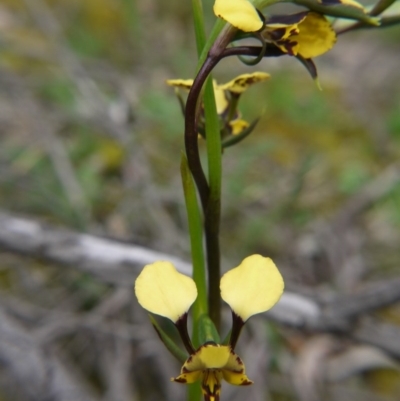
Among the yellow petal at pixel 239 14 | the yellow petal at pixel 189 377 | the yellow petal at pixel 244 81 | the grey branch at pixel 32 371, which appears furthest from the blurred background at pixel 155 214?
the yellow petal at pixel 239 14

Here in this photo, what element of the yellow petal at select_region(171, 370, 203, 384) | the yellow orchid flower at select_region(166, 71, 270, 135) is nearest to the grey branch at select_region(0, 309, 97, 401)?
the yellow petal at select_region(171, 370, 203, 384)

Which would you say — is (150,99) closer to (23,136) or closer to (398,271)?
(23,136)

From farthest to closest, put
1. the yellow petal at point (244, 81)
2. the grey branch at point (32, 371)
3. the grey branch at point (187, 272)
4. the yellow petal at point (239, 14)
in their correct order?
the grey branch at point (187, 272) → the grey branch at point (32, 371) → the yellow petal at point (244, 81) → the yellow petal at point (239, 14)

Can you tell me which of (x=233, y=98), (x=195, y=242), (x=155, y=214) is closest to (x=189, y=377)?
(x=195, y=242)

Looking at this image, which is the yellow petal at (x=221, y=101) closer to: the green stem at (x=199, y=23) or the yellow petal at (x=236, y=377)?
the green stem at (x=199, y=23)

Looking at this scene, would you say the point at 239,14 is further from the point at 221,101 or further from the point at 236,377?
the point at 236,377

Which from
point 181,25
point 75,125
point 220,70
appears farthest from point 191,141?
point 181,25
